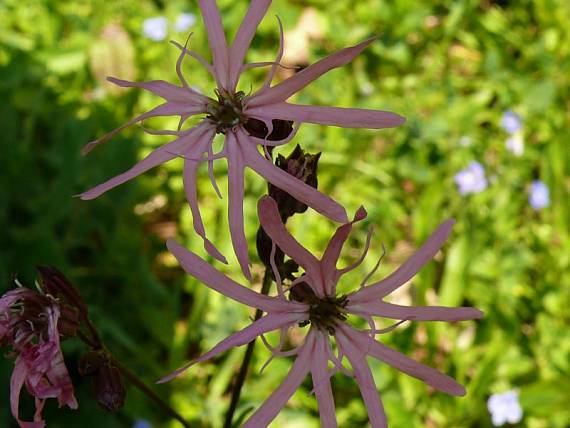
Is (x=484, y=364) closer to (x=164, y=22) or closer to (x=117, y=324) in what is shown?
(x=117, y=324)

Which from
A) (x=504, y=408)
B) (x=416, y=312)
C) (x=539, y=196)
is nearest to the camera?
(x=416, y=312)

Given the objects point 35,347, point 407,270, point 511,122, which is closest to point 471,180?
point 511,122

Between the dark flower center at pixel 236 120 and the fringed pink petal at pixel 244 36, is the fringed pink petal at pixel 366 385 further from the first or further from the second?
the fringed pink petal at pixel 244 36

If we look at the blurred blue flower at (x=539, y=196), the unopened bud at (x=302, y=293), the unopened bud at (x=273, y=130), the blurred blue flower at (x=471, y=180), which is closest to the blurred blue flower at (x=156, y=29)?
the blurred blue flower at (x=471, y=180)

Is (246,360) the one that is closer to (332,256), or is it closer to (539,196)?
(332,256)

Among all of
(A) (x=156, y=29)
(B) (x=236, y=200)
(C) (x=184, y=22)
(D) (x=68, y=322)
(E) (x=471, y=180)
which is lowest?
(D) (x=68, y=322)

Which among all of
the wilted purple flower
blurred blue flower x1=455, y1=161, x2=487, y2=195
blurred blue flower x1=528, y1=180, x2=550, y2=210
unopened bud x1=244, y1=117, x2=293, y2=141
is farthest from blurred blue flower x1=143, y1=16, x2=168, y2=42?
unopened bud x1=244, y1=117, x2=293, y2=141
